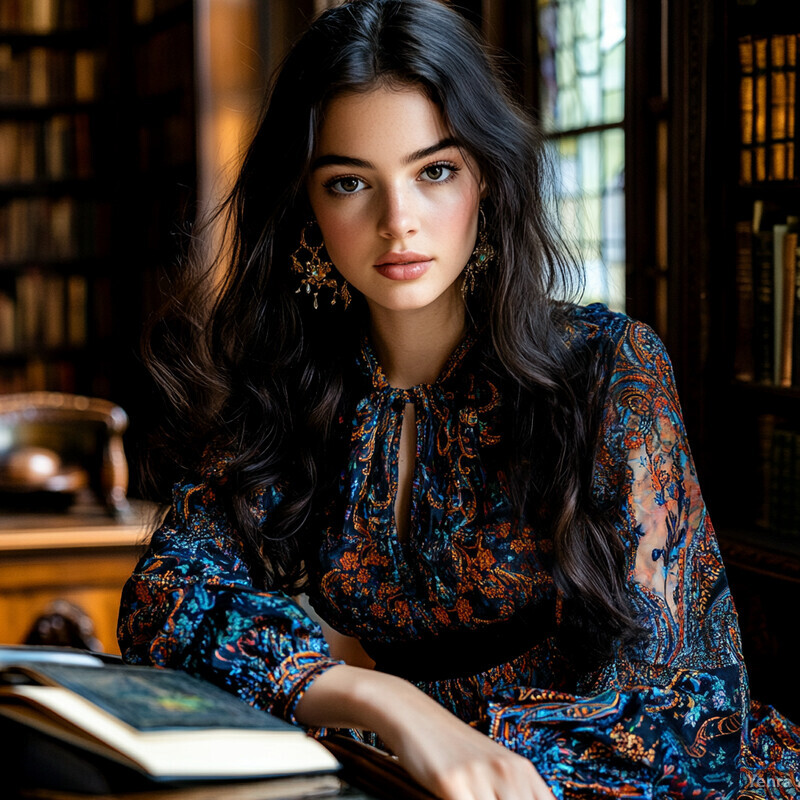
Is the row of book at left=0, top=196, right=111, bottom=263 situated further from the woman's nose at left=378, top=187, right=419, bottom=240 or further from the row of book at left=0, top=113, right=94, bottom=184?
the woman's nose at left=378, top=187, right=419, bottom=240

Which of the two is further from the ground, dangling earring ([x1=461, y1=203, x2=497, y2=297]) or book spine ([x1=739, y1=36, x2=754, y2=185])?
book spine ([x1=739, y1=36, x2=754, y2=185])

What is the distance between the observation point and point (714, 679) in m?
1.21

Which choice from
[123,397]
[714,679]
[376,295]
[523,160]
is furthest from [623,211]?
[123,397]

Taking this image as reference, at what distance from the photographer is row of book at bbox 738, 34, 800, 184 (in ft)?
6.30

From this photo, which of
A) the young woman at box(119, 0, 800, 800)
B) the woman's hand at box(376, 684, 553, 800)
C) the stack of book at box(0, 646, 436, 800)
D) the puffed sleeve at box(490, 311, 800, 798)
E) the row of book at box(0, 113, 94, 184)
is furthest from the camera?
the row of book at box(0, 113, 94, 184)

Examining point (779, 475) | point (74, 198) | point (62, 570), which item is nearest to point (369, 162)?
point (779, 475)

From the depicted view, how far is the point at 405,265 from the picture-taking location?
1379mm

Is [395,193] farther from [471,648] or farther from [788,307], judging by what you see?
[788,307]

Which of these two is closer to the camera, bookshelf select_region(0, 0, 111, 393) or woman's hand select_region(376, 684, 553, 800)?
woman's hand select_region(376, 684, 553, 800)

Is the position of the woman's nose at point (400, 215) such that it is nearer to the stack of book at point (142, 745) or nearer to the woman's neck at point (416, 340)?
the woman's neck at point (416, 340)

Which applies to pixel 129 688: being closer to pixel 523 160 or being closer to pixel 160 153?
pixel 523 160

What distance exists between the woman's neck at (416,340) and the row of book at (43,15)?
4257 millimetres

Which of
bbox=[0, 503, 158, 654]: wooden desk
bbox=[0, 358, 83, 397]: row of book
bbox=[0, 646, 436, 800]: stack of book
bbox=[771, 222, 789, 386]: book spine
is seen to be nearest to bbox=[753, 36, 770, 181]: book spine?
bbox=[771, 222, 789, 386]: book spine

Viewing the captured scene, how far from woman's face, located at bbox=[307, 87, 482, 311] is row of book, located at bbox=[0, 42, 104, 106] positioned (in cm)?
422
